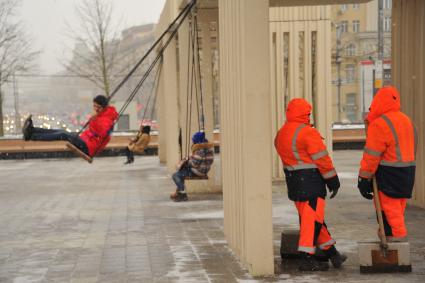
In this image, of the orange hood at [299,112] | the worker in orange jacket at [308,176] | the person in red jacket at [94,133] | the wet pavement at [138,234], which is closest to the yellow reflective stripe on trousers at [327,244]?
the worker in orange jacket at [308,176]

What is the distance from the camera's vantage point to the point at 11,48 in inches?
1788

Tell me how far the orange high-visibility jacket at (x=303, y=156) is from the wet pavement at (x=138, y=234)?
0.91 meters

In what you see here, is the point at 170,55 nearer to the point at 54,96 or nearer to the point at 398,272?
the point at 398,272

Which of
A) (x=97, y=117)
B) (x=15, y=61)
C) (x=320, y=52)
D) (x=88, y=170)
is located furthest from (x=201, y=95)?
(x=15, y=61)

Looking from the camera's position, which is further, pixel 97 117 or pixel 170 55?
pixel 170 55

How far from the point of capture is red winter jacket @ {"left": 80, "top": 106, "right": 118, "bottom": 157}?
10.7 metres

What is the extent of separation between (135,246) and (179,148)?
10.3m

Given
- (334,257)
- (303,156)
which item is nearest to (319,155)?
(303,156)

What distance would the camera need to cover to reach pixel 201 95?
15.9 metres

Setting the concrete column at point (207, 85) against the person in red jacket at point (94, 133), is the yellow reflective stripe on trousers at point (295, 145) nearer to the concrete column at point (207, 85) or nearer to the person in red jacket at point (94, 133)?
the person in red jacket at point (94, 133)

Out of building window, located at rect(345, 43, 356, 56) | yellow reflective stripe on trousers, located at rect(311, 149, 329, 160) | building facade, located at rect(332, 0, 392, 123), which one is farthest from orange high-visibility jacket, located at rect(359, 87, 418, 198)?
building window, located at rect(345, 43, 356, 56)

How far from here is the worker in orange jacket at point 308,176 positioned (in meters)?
7.91

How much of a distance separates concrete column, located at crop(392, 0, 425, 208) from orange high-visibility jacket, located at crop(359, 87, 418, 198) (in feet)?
16.3

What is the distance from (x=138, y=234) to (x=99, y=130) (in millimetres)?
1604
